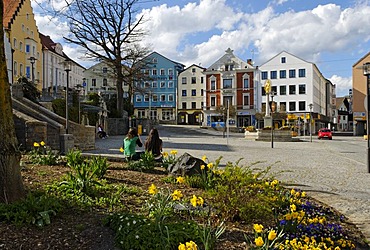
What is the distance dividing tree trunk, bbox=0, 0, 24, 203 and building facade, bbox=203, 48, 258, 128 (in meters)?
69.3

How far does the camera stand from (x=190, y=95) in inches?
3401

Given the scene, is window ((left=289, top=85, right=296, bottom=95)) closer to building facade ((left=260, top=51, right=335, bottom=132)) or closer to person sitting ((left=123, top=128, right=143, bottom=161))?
building facade ((left=260, top=51, right=335, bottom=132))

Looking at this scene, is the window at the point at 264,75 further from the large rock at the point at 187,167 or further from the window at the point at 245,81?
the large rock at the point at 187,167

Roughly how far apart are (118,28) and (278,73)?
4211cm

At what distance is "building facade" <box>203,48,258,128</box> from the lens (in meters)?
76.2

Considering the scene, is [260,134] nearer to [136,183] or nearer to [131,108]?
[131,108]

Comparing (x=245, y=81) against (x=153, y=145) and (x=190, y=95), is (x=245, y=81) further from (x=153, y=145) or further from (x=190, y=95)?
(x=153, y=145)

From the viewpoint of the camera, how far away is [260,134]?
1431 inches

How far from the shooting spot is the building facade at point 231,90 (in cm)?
7619

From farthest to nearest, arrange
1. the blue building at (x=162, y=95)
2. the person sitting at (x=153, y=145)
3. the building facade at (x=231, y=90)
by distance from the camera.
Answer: the blue building at (x=162, y=95)
the building facade at (x=231, y=90)
the person sitting at (x=153, y=145)

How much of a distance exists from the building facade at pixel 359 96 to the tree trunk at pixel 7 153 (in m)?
66.7

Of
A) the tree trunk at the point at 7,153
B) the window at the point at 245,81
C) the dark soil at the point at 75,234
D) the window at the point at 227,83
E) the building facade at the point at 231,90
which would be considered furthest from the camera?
the window at the point at 227,83

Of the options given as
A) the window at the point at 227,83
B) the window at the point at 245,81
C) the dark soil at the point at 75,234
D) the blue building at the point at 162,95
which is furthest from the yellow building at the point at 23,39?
the dark soil at the point at 75,234

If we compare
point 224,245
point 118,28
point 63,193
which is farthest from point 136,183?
point 118,28
